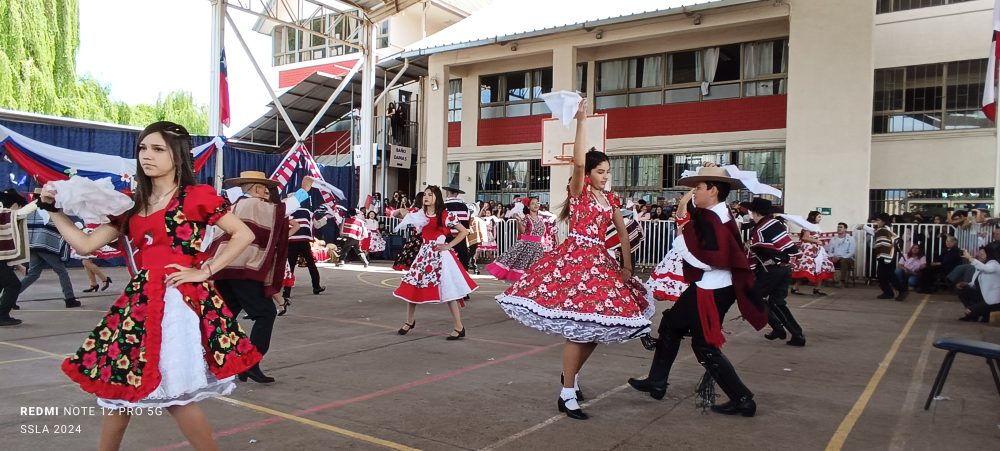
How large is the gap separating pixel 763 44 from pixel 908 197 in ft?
18.6

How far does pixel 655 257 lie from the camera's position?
17734 millimetres

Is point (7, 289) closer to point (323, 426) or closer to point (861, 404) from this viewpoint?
point (323, 426)

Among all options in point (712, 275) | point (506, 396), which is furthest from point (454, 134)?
point (712, 275)

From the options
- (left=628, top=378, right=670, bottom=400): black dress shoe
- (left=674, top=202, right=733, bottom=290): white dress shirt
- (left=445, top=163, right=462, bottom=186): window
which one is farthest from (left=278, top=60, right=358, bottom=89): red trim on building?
(left=674, top=202, right=733, bottom=290): white dress shirt

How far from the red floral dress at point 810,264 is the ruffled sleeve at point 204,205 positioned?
1294 cm

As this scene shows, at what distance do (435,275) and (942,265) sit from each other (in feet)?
39.5

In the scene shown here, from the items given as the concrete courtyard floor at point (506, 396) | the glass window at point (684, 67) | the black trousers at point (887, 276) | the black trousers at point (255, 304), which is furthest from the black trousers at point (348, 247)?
the black trousers at point (255, 304)

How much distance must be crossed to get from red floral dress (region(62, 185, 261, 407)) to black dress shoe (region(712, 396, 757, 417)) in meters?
3.32

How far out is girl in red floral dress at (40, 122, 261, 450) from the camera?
113 inches

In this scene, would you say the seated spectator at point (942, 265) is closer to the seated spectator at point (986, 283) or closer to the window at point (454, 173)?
the seated spectator at point (986, 283)

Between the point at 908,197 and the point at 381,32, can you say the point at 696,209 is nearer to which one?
the point at 908,197

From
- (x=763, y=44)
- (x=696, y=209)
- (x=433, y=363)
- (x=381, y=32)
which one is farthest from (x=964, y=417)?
(x=381, y=32)

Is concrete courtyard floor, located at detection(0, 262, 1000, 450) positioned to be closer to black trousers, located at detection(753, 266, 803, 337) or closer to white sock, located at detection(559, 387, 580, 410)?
white sock, located at detection(559, 387, 580, 410)

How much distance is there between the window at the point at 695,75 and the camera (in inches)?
A: 738
